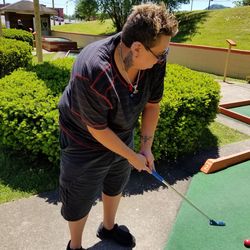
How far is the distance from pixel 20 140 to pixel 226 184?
2457 millimetres

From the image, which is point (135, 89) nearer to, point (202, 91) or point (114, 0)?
point (202, 91)

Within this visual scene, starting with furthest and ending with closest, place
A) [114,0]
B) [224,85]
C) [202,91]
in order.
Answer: [114,0] < [224,85] < [202,91]

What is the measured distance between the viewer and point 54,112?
11.9 ft

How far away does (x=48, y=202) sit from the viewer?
3412mm


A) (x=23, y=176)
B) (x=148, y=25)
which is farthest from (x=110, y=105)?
(x=23, y=176)

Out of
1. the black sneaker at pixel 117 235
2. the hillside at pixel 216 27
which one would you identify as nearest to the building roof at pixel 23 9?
the hillside at pixel 216 27

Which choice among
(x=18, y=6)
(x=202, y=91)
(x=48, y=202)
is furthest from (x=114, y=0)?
(x=48, y=202)

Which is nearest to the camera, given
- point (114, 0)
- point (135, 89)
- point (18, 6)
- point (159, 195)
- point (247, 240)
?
point (135, 89)

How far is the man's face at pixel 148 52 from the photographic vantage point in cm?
167

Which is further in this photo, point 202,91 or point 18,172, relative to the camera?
point 202,91

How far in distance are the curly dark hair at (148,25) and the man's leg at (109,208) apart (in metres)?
1.41

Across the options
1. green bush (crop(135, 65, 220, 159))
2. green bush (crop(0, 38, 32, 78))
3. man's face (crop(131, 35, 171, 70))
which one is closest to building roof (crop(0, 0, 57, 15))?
green bush (crop(0, 38, 32, 78))

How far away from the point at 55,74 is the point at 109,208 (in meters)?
2.96

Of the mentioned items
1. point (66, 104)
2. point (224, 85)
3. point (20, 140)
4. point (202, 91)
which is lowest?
point (224, 85)
